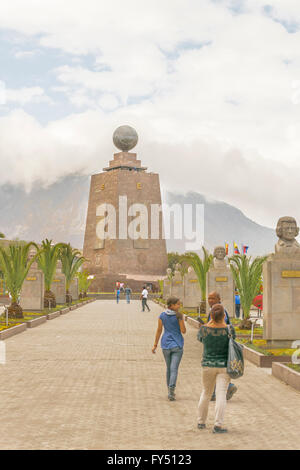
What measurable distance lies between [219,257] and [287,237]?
10532 mm

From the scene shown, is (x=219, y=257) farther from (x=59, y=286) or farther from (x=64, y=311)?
(x=59, y=286)

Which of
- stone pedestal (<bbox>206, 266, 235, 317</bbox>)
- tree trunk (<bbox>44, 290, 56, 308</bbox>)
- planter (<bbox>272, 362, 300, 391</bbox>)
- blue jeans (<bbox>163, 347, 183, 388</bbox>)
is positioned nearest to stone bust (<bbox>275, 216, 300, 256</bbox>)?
planter (<bbox>272, 362, 300, 391</bbox>)

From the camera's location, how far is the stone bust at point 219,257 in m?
25.5

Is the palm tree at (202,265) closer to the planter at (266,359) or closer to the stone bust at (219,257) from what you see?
the stone bust at (219,257)

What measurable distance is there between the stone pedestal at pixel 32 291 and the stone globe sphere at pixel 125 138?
5472 centimetres

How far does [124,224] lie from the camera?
262ft

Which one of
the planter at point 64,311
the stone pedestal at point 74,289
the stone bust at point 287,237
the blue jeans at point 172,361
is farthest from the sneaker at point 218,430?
the stone pedestal at point 74,289

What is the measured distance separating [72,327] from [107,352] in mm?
8312

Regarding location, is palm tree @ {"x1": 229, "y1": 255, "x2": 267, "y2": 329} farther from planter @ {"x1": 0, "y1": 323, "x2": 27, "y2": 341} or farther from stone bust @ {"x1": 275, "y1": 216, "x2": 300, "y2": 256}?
planter @ {"x1": 0, "y1": 323, "x2": 27, "y2": 341}

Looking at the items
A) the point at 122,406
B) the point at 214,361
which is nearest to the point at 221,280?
the point at 122,406

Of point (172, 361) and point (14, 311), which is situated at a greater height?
point (14, 311)

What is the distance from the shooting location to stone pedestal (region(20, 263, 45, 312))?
2973cm

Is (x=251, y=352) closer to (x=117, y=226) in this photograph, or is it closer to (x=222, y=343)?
(x=222, y=343)

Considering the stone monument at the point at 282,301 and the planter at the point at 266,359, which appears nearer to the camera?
the planter at the point at 266,359
